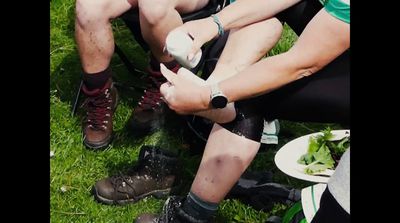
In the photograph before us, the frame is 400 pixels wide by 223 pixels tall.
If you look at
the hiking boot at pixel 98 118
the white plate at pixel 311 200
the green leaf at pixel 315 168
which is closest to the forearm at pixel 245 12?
the green leaf at pixel 315 168

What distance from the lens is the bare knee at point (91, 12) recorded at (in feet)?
12.7

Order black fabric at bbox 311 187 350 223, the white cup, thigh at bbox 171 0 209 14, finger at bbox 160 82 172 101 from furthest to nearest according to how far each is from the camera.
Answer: thigh at bbox 171 0 209 14, the white cup, finger at bbox 160 82 172 101, black fabric at bbox 311 187 350 223

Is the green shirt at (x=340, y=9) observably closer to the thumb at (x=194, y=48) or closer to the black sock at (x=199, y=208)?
the thumb at (x=194, y=48)

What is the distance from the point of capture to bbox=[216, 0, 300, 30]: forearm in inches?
130

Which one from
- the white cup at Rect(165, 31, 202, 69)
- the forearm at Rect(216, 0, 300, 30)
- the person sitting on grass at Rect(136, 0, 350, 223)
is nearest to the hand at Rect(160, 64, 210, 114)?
the person sitting on grass at Rect(136, 0, 350, 223)

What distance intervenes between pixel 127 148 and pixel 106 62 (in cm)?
44

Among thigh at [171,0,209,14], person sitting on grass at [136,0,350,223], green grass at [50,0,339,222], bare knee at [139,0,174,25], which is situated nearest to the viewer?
person sitting on grass at [136,0,350,223]

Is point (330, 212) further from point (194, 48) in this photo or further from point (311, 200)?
point (194, 48)

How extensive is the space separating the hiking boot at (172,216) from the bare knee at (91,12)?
0.99 metres

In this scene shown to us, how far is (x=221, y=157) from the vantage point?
10.4 ft

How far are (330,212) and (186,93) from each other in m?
0.83

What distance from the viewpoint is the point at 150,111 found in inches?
163

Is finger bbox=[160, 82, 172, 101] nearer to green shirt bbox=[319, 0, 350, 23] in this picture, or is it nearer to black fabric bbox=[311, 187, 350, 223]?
green shirt bbox=[319, 0, 350, 23]
